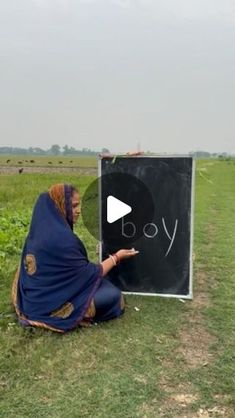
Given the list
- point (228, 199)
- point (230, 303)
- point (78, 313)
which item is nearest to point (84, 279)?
point (78, 313)

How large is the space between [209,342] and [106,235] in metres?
1.50

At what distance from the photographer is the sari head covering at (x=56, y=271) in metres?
4.18

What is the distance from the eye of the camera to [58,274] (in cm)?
420

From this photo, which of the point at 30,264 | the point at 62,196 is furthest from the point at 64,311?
the point at 62,196

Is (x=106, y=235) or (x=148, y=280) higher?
(x=106, y=235)

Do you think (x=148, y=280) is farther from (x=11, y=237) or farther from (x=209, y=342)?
(x=11, y=237)

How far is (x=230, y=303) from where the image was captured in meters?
5.08

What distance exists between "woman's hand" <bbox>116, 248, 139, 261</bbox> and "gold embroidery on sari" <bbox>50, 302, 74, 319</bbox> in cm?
75

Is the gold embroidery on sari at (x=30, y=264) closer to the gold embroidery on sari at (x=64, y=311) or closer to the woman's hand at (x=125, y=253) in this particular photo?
the gold embroidery on sari at (x=64, y=311)

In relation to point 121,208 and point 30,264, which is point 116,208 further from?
point 30,264

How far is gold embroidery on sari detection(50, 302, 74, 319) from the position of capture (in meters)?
4.18

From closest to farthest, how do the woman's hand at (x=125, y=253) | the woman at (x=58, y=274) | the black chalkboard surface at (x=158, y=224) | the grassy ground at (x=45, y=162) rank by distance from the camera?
1. the woman at (x=58, y=274)
2. the woman's hand at (x=125, y=253)
3. the black chalkboard surface at (x=158, y=224)
4. the grassy ground at (x=45, y=162)

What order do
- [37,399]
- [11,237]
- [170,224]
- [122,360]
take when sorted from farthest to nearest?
[11,237], [170,224], [122,360], [37,399]

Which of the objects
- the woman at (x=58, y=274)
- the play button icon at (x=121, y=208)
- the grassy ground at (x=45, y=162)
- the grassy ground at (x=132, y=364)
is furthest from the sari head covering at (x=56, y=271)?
the grassy ground at (x=45, y=162)
